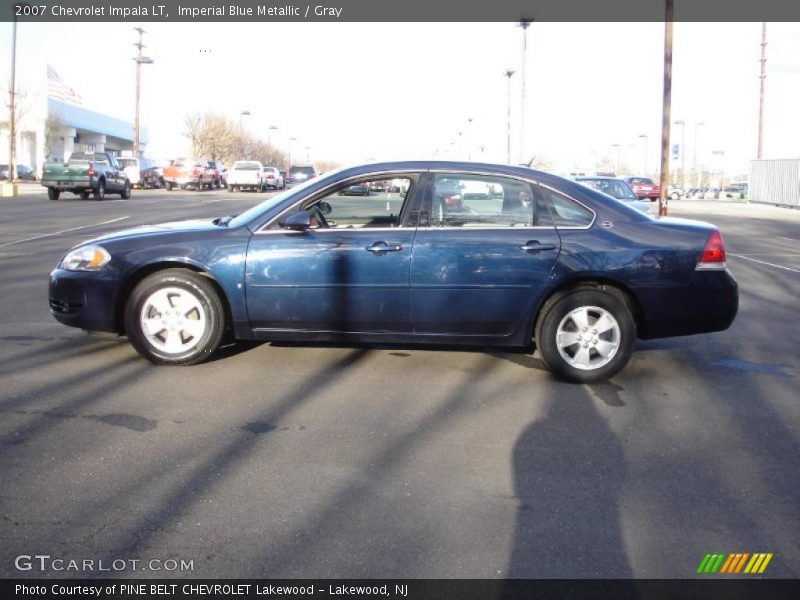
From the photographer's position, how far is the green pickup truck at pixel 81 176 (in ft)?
110

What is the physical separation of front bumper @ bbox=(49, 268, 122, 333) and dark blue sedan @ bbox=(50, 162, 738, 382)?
0.01 meters

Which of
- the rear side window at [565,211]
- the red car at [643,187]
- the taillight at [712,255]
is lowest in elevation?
the taillight at [712,255]

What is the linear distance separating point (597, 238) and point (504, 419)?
169 cm

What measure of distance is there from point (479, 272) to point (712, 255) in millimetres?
1728

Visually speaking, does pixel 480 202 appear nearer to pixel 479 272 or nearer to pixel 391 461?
pixel 479 272

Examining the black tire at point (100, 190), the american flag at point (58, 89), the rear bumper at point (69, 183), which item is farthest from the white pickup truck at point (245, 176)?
the american flag at point (58, 89)

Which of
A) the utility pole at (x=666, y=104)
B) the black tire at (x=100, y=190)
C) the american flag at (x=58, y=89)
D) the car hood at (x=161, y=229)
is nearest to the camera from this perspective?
the car hood at (x=161, y=229)

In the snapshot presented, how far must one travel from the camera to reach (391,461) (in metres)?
4.65

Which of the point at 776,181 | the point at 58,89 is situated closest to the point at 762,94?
the point at 776,181

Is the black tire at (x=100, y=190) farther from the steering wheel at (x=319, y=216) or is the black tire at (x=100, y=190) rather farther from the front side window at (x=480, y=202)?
the front side window at (x=480, y=202)

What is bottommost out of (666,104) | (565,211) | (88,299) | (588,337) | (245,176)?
(588,337)

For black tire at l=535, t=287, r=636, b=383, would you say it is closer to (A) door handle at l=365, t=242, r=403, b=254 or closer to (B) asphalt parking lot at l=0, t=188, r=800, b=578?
(B) asphalt parking lot at l=0, t=188, r=800, b=578

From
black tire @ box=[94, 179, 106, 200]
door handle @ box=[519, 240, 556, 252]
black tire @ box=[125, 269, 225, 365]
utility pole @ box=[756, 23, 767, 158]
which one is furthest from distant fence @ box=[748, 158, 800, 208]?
black tire @ box=[125, 269, 225, 365]

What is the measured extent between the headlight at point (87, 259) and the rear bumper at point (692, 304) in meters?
3.94
